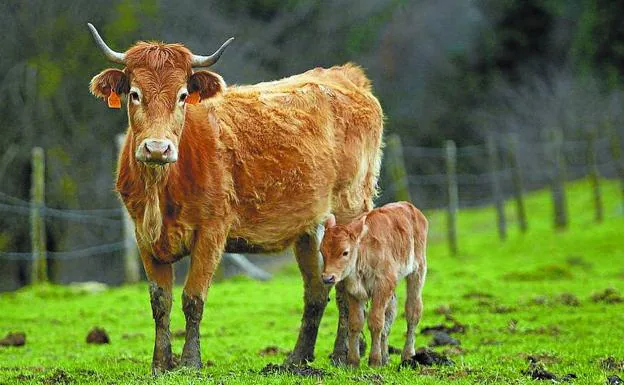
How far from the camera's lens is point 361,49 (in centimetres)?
3744

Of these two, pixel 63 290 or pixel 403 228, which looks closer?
pixel 403 228

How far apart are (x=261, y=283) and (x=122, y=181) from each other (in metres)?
10.2

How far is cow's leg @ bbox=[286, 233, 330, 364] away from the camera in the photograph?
33.7 ft

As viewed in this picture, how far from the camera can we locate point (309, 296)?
1058 centimetres

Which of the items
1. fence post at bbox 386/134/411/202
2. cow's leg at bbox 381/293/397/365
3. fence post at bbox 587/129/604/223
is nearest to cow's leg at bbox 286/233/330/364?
cow's leg at bbox 381/293/397/365

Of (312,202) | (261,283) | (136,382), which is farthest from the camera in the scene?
(261,283)

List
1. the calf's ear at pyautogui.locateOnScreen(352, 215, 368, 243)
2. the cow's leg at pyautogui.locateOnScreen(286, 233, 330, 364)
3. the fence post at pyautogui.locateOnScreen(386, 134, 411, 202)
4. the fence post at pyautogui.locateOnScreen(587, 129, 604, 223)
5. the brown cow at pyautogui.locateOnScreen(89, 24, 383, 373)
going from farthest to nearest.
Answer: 1. the fence post at pyautogui.locateOnScreen(587, 129, 604, 223)
2. the fence post at pyautogui.locateOnScreen(386, 134, 411, 202)
3. the cow's leg at pyautogui.locateOnScreen(286, 233, 330, 364)
4. the calf's ear at pyautogui.locateOnScreen(352, 215, 368, 243)
5. the brown cow at pyautogui.locateOnScreen(89, 24, 383, 373)

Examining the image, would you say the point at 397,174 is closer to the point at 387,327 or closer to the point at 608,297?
the point at 608,297

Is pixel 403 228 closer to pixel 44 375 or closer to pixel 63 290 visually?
pixel 44 375

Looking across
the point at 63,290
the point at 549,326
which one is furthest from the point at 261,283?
the point at 549,326

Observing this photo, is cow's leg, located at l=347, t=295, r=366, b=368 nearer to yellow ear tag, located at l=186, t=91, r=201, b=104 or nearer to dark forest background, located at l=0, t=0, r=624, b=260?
yellow ear tag, located at l=186, t=91, r=201, b=104

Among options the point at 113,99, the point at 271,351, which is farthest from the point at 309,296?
the point at 113,99

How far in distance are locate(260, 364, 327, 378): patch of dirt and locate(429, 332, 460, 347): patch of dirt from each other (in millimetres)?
2716

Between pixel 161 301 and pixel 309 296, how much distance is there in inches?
68.1
